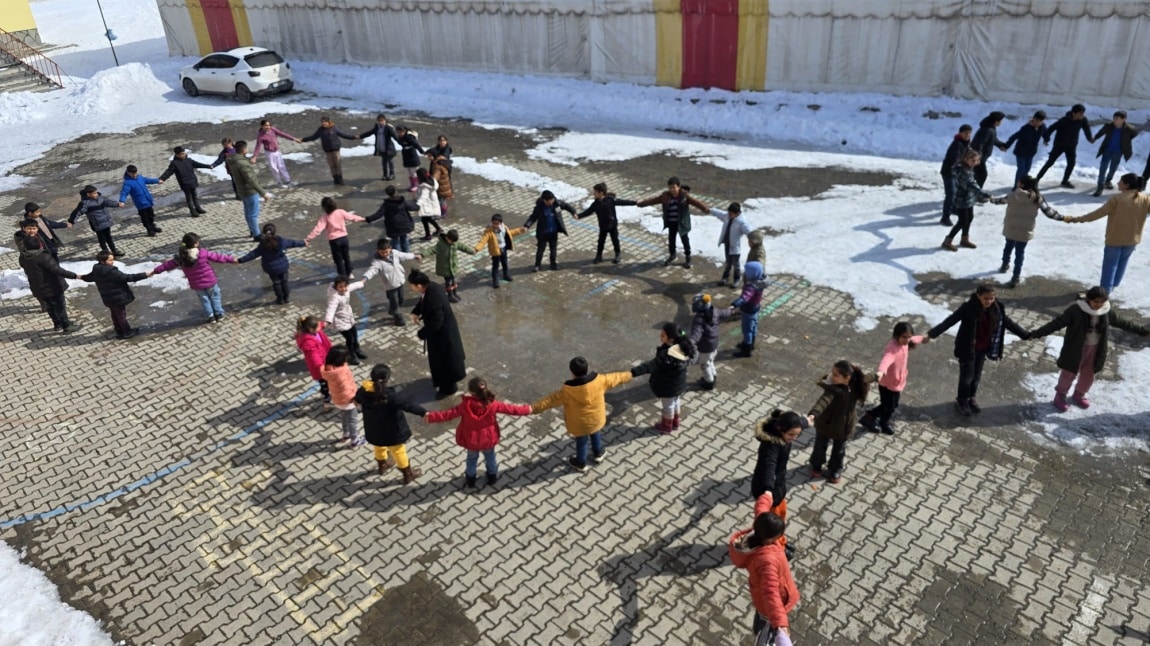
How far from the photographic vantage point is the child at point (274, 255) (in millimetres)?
11339

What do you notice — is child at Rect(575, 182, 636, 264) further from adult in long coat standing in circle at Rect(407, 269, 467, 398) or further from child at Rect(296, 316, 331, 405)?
child at Rect(296, 316, 331, 405)

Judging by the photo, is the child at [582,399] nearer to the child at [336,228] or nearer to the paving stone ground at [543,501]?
the paving stone ground at [543,501]

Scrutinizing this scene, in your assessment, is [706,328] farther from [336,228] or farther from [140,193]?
[140,193]

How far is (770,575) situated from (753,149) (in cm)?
1483

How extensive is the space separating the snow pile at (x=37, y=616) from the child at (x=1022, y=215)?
474 inches

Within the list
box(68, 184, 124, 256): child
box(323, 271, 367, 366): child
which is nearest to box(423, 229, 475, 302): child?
box(323, 271, 367, 366): child

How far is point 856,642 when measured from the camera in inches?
239

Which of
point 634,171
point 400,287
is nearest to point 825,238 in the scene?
point 634,171

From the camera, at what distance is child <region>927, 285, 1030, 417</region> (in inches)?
323

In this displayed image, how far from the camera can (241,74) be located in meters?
25.5

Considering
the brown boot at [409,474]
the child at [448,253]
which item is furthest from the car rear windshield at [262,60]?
the brown boot at [409,474]

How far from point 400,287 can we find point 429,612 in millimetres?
5894

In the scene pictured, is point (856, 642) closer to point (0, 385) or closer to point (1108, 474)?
point (1108, 474)

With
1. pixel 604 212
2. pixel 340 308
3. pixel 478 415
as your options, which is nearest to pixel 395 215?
pixel 340 308
